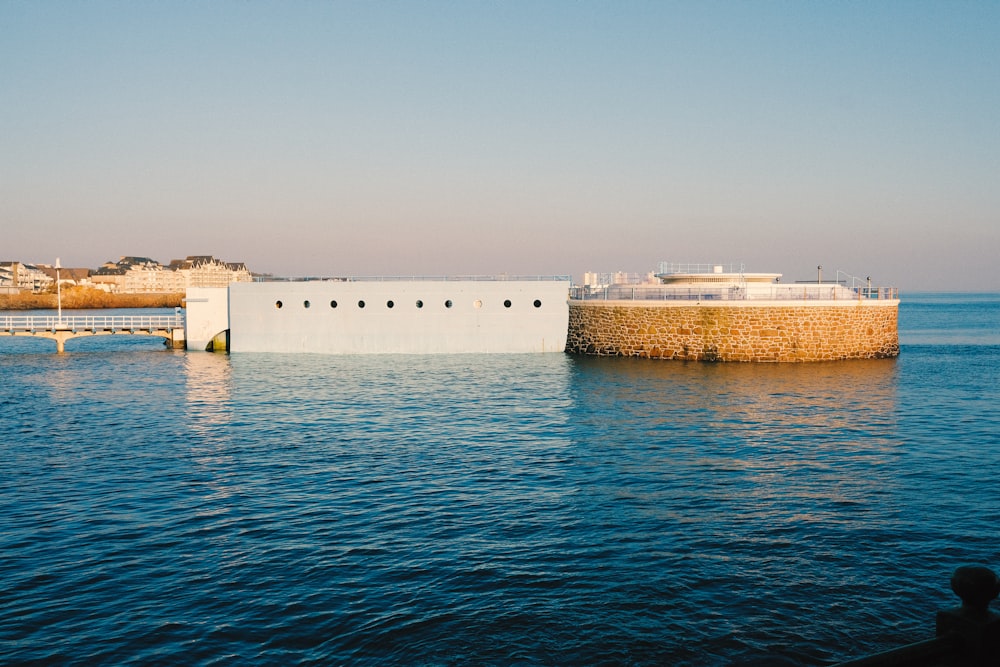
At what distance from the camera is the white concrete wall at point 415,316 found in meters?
45.2

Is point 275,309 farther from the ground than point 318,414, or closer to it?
farther from the ground

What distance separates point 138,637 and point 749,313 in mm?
36032

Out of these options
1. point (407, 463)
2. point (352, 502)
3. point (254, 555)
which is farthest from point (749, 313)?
point (254, 555)

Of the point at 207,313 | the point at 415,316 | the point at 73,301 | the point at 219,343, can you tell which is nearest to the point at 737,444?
the point at 415,316

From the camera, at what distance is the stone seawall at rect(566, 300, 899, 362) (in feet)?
134

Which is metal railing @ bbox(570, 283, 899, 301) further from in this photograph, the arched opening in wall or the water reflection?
the arched opening in wall

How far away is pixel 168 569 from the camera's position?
11.9 meters

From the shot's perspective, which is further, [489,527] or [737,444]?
[737,444]

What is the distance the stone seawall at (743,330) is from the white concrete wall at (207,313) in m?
22.8

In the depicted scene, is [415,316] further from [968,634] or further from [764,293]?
[968,634]

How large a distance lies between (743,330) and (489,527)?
30.2m

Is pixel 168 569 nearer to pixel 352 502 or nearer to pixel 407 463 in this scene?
pixel 352 502

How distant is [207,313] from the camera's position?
48750 mm

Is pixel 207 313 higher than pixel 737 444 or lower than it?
higher
